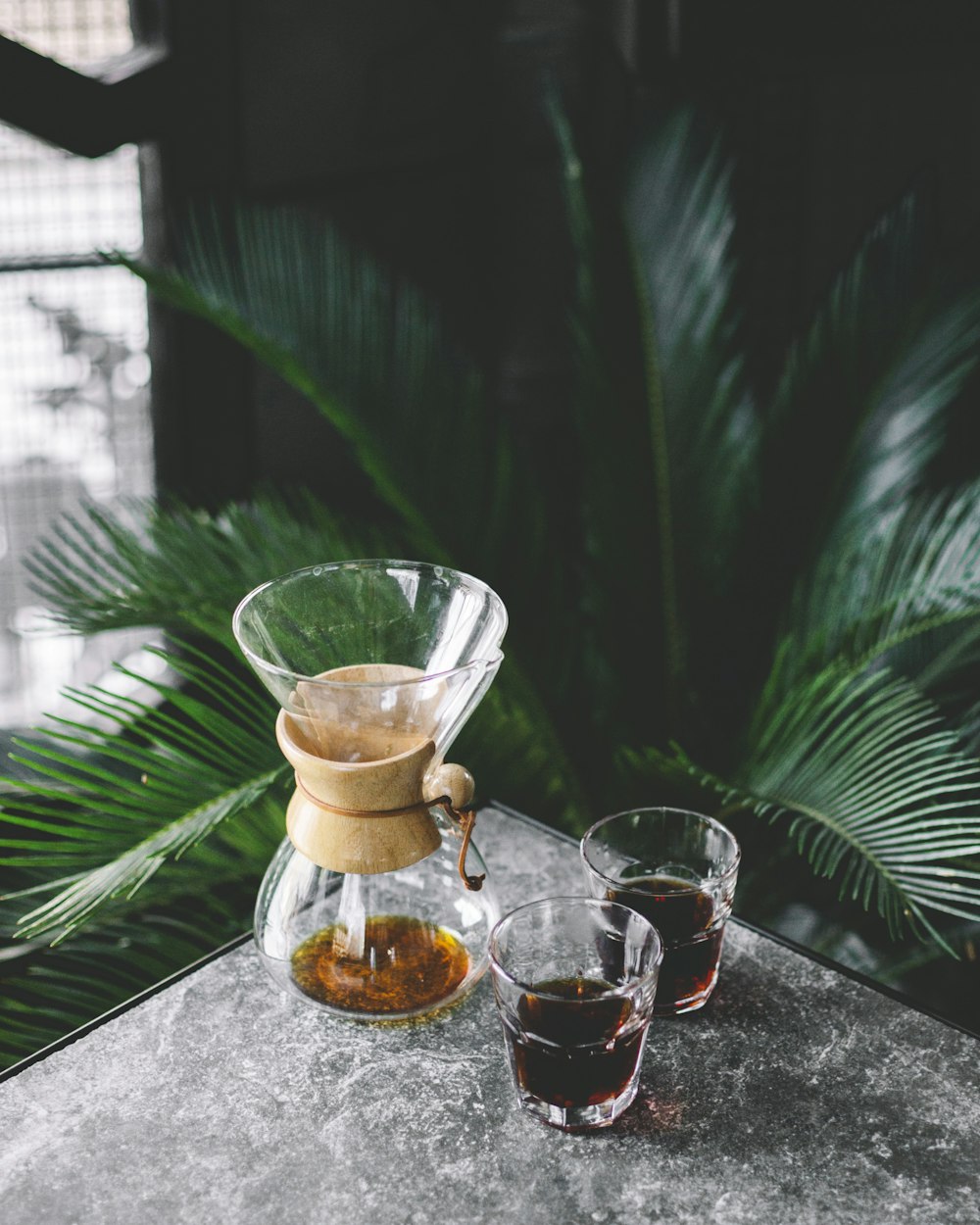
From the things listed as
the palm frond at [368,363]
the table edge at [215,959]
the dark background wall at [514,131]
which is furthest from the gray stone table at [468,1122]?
the dark background wall at [514,131]

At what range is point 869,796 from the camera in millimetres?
925

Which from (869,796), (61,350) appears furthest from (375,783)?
(61,350)

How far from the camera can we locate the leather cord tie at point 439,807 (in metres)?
0.66

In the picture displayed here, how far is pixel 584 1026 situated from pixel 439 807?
158mm

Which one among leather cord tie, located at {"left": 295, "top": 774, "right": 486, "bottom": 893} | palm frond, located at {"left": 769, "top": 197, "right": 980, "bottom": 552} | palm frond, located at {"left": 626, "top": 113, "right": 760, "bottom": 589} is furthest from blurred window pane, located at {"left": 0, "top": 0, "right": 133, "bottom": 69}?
leather cord tie, located at {"left": 295, "top": 774, "right": 486, "bottom": 893}

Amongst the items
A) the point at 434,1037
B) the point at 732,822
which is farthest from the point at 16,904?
the point at 732,822

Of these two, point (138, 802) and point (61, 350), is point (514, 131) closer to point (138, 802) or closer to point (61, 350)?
point (61, 350)

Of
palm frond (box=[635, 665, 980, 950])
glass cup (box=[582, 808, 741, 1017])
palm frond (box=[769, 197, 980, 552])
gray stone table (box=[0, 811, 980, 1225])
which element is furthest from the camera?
palm frond (box=[769, 197, 980, 552])

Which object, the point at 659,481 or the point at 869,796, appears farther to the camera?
the point at 659,481

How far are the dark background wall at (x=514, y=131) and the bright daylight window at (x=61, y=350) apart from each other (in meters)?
0.08

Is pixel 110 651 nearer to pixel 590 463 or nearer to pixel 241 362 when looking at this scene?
pixel 241 362

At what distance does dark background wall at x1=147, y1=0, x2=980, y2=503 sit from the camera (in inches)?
66.0

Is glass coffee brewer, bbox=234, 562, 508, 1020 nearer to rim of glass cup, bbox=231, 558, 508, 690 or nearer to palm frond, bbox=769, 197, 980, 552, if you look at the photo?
rim of glass cup, bbox=231, 558, 508, 690

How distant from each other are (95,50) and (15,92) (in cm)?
26
